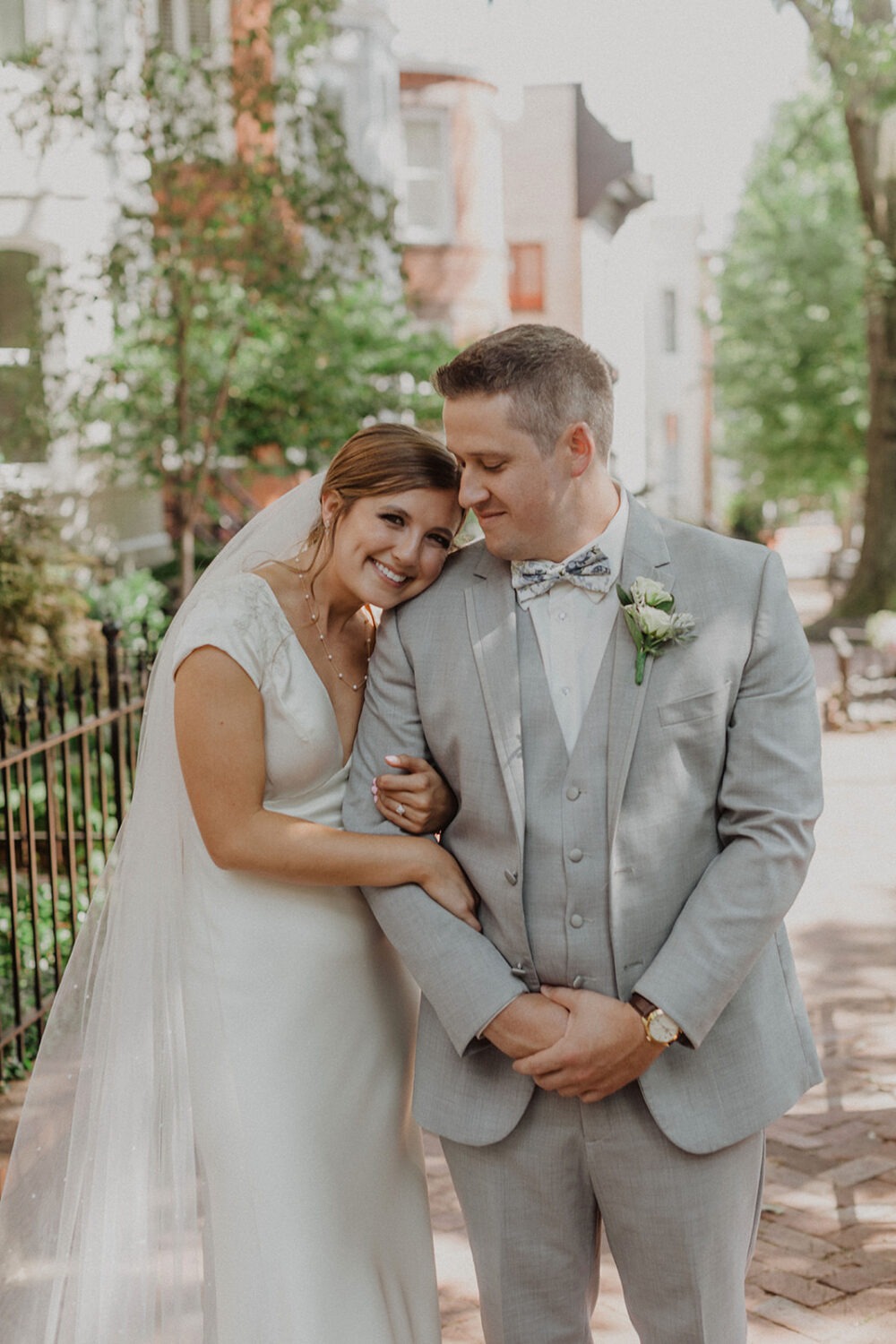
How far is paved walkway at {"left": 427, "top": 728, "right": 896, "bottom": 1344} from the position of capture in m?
3.91

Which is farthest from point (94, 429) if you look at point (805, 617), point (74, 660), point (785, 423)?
point (785, 423)

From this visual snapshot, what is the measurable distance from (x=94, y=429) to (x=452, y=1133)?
10.6 metres

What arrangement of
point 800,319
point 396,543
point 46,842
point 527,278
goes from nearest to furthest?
point 396,543 < point 46,842 < point 800,319 < point 527,278

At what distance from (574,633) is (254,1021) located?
113cm

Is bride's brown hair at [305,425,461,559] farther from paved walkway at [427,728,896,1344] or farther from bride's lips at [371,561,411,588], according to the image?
paved walkway at [427,728,896,1344]

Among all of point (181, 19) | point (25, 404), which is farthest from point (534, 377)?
point (181, 19)

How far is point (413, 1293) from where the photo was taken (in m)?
3.27

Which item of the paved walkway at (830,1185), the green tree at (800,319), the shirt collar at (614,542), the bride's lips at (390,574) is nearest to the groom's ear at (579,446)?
the shirt collar at (614,542)

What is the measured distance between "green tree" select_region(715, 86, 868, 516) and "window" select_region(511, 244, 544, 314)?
4.18 m

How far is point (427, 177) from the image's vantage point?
2517cm

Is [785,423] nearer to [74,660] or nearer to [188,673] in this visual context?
[74,660]

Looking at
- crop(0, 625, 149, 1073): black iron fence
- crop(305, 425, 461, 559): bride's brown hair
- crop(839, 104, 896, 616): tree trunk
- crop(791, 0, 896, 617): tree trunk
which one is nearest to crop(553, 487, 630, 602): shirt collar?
crop(305, 425, 461, 559): bride's brown hair

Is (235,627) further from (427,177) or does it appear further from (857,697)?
(427,177)

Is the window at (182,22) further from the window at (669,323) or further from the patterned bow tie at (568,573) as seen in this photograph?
the window at (669,323)
